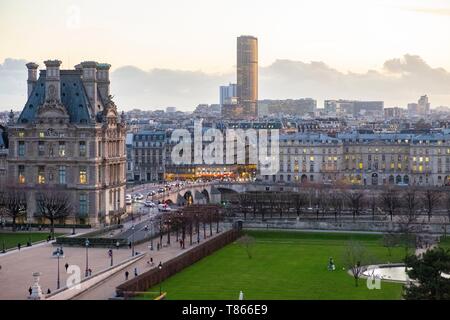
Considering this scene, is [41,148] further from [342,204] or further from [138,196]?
[342,204]

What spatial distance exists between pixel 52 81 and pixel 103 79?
19.6ft

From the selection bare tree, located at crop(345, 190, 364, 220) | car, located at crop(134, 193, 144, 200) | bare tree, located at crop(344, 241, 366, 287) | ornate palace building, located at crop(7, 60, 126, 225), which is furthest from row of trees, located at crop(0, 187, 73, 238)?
bare tree, located at crop(345, 190, 364, 220)

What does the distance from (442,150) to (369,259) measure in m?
69.4

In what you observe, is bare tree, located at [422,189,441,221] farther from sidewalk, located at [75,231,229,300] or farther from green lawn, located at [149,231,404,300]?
sidewalk, located at [75,231,229,300]

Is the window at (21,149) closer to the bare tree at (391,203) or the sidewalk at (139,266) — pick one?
the sidewalk at (139,266)

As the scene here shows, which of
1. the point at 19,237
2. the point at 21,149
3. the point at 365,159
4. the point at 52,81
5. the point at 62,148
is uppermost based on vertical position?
the point at 52,81

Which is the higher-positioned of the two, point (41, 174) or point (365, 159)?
point (41, 174)

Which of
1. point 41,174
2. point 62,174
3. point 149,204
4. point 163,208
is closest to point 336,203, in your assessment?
point 163,208

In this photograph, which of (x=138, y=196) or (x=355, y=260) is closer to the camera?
(x=355, y=260)

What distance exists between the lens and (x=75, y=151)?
215ft

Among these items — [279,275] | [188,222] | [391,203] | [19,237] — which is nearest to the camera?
[279,275]

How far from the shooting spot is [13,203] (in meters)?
63.9

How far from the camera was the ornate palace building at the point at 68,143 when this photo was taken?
2569 inches
